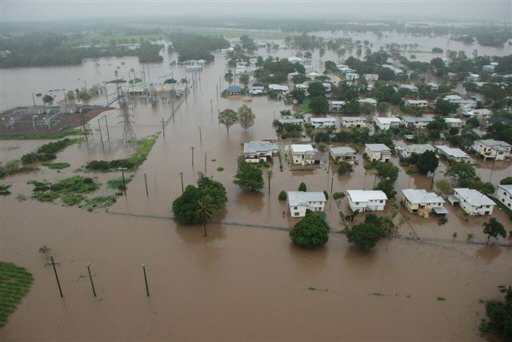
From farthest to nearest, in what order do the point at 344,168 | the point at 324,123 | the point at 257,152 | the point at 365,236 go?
the point at 324,123 → the point at 257,152 → the point at 344,168 → the point at 365,236

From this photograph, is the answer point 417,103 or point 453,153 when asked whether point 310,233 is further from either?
point 417,103

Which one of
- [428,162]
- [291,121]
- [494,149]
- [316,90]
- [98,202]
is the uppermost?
[316,90]

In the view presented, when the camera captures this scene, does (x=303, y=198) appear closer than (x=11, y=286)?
No

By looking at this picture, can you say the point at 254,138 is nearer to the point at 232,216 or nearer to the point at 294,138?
the point at 294,138

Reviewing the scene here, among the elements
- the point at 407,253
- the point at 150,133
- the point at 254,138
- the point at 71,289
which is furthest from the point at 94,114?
the point at 407,253

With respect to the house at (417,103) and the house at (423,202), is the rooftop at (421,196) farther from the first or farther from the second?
the house at (417,103)

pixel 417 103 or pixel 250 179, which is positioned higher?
pixel 417 103

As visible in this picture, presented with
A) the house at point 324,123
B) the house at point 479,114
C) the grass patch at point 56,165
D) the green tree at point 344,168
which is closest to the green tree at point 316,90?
the house at point 324,123

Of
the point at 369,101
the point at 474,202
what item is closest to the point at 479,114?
the point at 369,101
